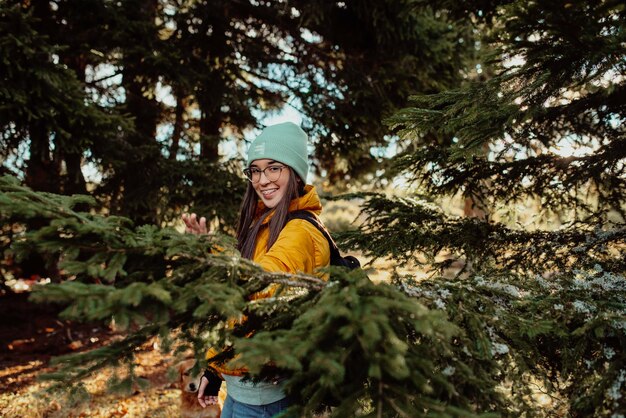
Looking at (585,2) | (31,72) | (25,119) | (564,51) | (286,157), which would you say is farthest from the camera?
(25,119)

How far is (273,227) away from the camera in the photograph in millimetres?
2051

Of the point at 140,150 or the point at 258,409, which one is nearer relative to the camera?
the point at 258,409

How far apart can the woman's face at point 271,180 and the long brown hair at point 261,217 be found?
0.04m

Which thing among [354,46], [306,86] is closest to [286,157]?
[306,86]

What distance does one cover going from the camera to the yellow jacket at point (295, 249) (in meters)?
1.70

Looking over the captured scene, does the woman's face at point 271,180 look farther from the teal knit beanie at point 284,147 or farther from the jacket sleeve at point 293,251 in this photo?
the jacket sleeve at point 293,251

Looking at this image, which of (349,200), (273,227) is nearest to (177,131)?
(349,200)

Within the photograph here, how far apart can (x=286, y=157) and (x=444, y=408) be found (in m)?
1.70

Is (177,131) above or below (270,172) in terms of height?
above

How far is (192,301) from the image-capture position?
3.83ft

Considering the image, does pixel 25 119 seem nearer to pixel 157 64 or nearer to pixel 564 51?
pixel 157 64

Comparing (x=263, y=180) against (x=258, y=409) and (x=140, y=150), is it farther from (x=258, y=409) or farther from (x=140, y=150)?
(x=140, y=150)

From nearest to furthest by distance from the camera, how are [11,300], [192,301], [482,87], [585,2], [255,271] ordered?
[192,301] → [255,271] → [585,2] → [482,87] → [11,300]

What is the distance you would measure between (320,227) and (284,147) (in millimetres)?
631
